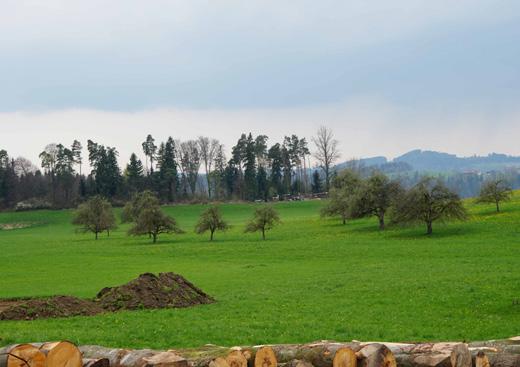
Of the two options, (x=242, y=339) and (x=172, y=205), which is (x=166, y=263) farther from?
(x=172, y=205)

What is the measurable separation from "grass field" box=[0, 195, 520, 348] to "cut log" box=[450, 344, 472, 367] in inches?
325

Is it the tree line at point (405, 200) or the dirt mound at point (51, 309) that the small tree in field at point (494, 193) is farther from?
the dirt mound at point (51, 309)

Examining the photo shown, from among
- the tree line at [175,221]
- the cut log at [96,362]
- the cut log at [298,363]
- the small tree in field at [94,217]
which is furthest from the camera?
the small tree in field at [94,217]

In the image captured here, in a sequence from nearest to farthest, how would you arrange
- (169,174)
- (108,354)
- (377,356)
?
(377,356) < (108,354) < (169,174)

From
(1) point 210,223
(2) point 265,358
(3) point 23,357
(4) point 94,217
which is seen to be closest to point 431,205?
(1) point 210,223

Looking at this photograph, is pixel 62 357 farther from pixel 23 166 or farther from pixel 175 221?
pixel 23 166

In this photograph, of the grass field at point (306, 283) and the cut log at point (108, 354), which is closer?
the cut log at point (108, 354)

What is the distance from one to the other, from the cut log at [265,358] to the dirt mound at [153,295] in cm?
1724

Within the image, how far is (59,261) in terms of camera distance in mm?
52844

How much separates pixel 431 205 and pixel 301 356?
54068 mm

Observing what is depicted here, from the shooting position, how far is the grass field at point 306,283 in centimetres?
1772

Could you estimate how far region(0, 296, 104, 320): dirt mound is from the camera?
2311cm

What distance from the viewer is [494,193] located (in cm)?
7181

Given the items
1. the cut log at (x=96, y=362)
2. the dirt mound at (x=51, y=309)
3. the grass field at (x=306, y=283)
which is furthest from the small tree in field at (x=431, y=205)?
the cut log at (x=96, y=362)
